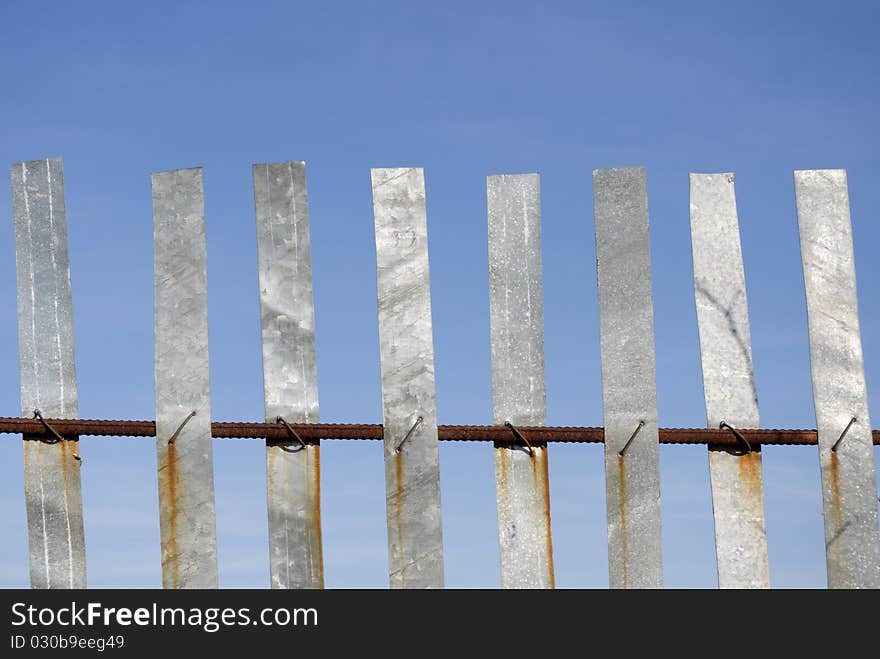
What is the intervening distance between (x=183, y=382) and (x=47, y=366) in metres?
0.92

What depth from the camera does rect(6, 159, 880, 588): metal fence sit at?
7.49 metres

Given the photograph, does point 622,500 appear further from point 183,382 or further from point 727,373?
point 183,382

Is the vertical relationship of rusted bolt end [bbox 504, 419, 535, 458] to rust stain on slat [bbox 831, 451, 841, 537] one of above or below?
above

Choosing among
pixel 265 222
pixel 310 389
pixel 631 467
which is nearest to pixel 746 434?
pixel 631 467

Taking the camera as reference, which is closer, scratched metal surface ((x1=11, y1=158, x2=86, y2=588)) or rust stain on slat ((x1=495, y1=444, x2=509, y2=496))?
rust stain on slat ((x1=495, y1=444, x2=509, y2=496))

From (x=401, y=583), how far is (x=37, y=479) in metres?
2.32

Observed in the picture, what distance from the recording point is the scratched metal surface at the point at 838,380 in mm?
7766

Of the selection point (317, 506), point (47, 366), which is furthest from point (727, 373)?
point (47, 366)

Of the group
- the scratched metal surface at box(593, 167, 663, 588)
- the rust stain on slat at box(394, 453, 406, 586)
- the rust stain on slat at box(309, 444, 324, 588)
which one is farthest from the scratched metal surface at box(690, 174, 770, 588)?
the rust stain on slat at box(309, 444, 324, 588)

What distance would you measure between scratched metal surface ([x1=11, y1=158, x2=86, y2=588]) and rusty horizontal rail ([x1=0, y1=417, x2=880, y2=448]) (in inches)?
4.5

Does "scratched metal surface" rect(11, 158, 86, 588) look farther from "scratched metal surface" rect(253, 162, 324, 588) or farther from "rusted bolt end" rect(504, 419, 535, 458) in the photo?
"rusted bolt end" rect(504, 419, 535, 458)
